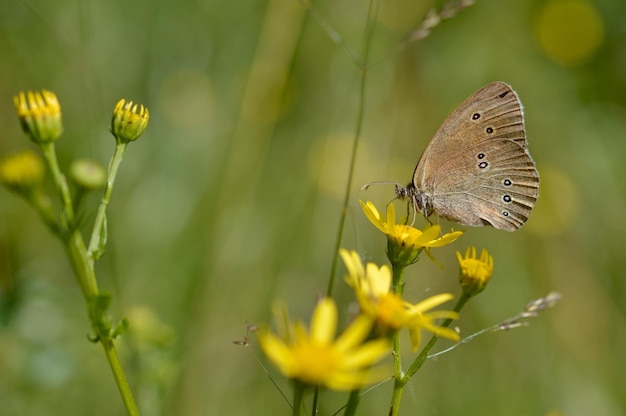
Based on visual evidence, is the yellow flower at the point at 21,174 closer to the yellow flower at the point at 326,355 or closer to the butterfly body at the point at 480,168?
the yellow flower at the point at 326,355

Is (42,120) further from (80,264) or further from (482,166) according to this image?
(482,166)

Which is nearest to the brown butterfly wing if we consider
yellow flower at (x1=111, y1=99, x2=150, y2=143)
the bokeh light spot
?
yellow flower at (x1=111, y1=99, x2=150, y2=143)

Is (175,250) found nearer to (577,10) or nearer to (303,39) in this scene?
(303,39)

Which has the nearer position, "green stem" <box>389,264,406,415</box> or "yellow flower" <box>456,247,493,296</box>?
"green stem" <box>389,264,406,415</box>

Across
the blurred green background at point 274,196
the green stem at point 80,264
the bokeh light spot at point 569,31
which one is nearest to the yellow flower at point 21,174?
the green stem at point 80,264

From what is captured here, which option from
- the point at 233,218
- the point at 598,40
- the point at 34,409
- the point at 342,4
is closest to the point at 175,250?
the point at 233,218

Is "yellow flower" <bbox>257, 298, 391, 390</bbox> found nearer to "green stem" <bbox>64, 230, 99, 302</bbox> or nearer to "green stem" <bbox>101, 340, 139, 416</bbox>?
"green stem" <bbox>101, 340, 139, 416</bbox>

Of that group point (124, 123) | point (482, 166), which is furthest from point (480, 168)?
point (124, 123)
